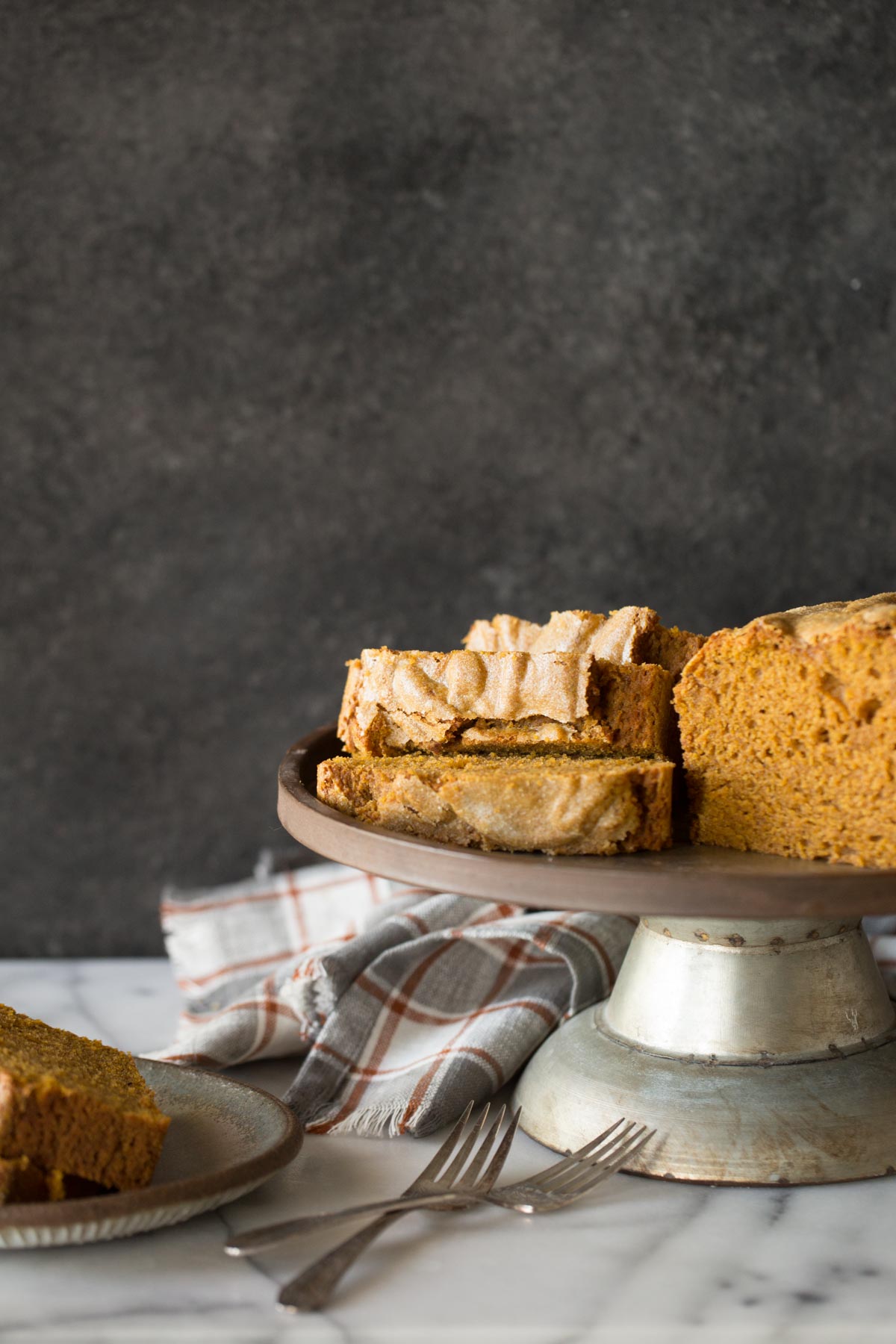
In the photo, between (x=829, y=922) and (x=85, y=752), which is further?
(x=85, y=752)

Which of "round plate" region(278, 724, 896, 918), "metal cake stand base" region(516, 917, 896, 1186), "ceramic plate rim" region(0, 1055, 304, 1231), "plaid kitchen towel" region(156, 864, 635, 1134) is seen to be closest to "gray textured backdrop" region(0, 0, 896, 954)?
"plaid kitchen towel" region(156, 864, 635, 1134)

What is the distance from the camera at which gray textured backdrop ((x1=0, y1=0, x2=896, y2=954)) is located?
7.35 ft

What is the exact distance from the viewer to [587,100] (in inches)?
88.4

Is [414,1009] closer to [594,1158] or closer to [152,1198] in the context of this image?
[594,1158]

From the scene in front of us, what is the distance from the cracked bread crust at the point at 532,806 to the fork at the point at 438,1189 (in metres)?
0.33

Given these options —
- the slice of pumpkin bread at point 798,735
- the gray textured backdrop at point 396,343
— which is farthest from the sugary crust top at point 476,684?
the gray textured backdrop at point 396,343

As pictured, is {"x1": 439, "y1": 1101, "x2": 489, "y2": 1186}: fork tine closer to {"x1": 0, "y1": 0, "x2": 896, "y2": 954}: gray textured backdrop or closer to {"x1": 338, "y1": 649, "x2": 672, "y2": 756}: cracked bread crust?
A: {"x1": 338, "y1": 649, "x2": 672, "y2": 756}: cracked bread crust

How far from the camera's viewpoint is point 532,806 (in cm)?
136

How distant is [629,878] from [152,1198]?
0.51 m

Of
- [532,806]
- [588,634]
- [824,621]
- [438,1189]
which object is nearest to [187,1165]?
[438,1189]

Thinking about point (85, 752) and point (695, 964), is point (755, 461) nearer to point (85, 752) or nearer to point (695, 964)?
point (695, 964)

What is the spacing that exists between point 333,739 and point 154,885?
81 cm

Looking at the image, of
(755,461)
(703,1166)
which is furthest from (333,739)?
(755,461)

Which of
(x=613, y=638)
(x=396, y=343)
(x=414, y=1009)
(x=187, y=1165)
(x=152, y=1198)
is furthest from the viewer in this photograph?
(x=396, y=343)
